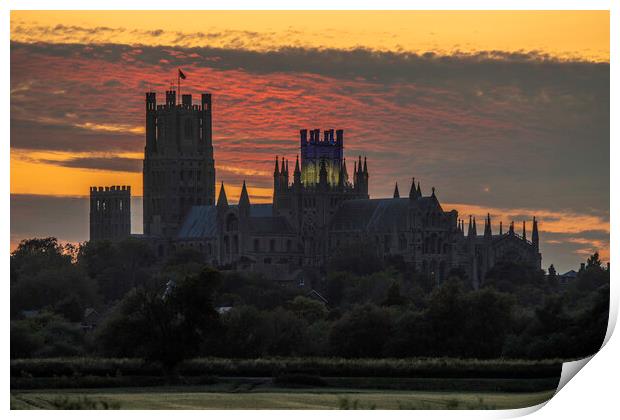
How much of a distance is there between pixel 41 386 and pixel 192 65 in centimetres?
1809

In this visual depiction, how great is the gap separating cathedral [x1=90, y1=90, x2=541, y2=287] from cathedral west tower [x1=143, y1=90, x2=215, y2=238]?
0.07 metres

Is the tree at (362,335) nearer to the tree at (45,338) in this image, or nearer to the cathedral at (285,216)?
the tree at (45,338)

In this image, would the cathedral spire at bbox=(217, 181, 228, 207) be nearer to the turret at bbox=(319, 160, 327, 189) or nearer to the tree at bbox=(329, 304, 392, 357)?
the turret at bbox=(319, 160, 327, 189)

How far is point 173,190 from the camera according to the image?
112938 mm

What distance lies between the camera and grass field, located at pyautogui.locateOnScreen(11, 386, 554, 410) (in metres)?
30.4

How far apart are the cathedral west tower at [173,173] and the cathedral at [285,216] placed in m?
0.07

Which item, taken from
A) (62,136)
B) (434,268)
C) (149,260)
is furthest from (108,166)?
(434,268)

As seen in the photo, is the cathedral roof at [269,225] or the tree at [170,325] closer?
the tree at [170,325]

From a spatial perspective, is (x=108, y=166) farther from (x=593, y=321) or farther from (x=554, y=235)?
(x=593, y=321)

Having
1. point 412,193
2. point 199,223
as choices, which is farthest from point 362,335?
point 199,223

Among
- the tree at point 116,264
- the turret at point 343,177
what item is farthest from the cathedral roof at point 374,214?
the tree at point 116,264

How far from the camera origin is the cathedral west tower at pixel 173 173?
10825 cm

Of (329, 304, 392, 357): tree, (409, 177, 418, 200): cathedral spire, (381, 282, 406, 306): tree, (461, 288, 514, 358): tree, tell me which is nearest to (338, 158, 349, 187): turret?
(409, 177, 418, 200): cathedral spire

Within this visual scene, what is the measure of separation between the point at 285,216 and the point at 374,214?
586cm
